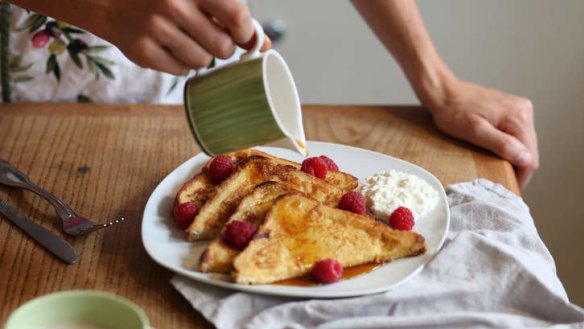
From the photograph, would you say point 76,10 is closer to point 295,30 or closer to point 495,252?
point 495,252

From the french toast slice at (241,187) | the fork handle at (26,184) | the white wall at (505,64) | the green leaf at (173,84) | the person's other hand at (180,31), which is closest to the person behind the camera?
the person's other hand at (180,31)

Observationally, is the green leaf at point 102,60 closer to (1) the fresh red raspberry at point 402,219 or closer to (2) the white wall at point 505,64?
(1) the fresh red raspberry at point 402,219

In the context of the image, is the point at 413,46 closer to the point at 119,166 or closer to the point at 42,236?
the point at 119,166

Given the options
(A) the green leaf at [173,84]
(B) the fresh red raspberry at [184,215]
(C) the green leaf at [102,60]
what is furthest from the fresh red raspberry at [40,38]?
(B) the fresh red raspberry at [184,215]

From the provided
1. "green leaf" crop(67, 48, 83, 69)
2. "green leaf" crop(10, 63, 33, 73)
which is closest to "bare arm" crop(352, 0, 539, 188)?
"green leaf" crop(67, 48, 83, 69)

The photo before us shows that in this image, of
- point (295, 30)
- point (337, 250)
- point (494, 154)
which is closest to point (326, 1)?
point (295, 30)
